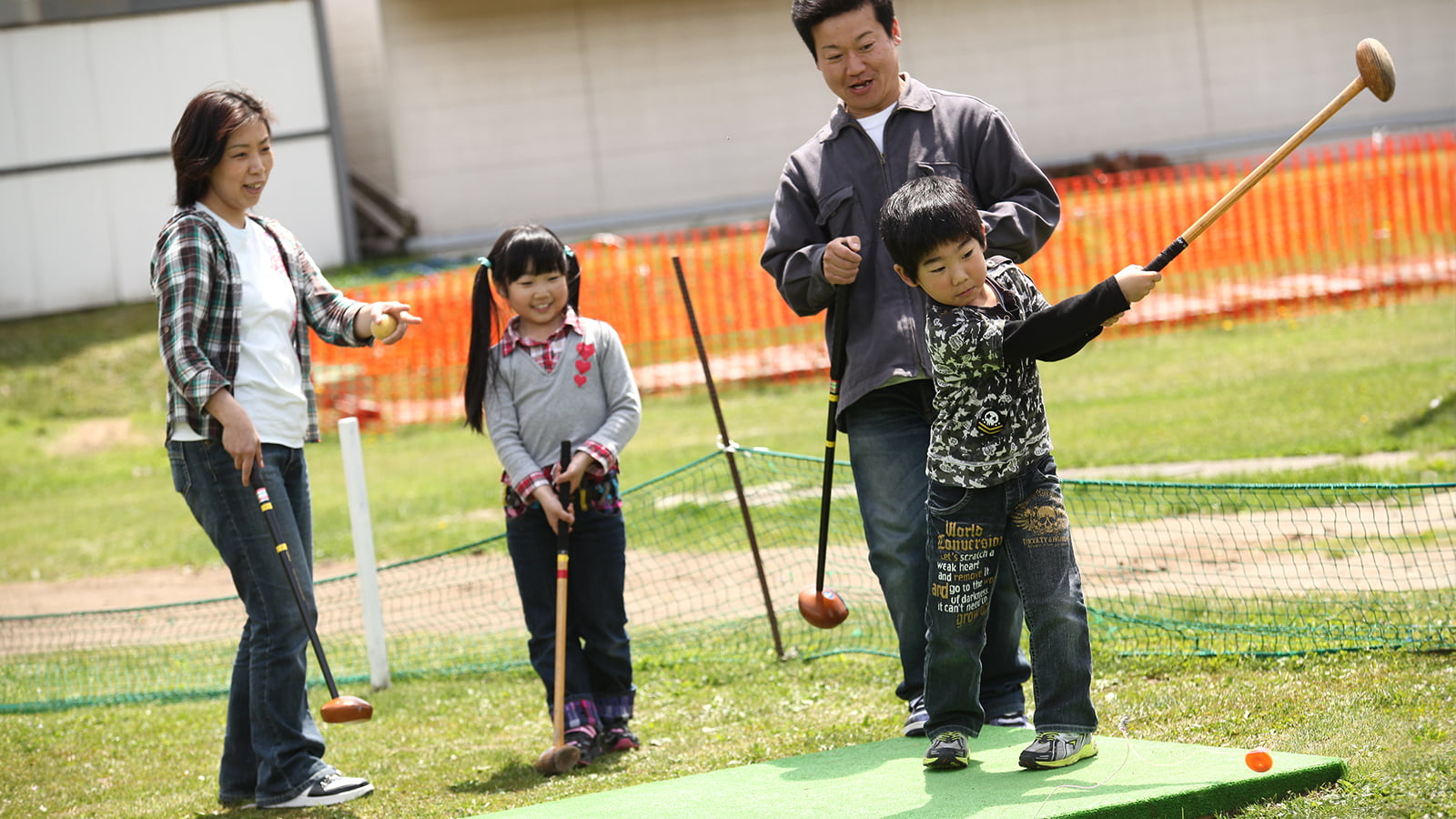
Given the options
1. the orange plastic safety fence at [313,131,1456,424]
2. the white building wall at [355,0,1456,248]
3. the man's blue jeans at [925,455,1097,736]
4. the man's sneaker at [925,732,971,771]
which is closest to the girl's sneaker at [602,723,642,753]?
the man's sneaker at [925,732,971,771]

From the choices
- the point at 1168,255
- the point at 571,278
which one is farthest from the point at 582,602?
the point at 1168,255

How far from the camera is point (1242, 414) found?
9.51 meters

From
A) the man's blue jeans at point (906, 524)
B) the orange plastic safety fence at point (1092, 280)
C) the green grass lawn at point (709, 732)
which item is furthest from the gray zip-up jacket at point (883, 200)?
the orange plastic safety fence at point (1092, 280)

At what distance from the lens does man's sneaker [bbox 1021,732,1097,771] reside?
11.4 ft

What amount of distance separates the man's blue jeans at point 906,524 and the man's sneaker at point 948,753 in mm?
303

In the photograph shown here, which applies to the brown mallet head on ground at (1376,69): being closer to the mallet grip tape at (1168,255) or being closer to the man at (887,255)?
the mallet grip tape at (1168,255)

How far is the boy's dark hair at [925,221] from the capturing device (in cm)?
337

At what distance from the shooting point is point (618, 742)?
15.4ft

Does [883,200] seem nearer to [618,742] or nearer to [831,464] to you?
[831,464]

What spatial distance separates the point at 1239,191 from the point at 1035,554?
3.27ft

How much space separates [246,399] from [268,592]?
0.58 m

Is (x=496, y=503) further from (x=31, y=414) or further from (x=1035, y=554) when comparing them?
(x=31, y=414)

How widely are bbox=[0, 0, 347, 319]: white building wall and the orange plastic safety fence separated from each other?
264 inches

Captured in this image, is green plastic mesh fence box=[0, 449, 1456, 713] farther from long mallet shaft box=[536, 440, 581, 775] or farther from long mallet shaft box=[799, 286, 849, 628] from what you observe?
long mallet shaft box=[536, 440, 581, 775]
